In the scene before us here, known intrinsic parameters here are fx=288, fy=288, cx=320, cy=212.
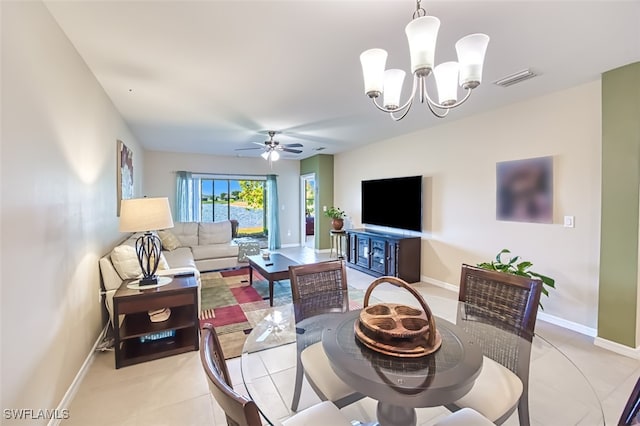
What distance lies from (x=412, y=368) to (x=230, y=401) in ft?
2.55

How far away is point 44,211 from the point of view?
1.68 m

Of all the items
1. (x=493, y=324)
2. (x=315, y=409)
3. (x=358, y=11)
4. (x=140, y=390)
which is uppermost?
(x=358, y=11)

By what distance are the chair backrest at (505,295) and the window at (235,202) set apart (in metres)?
6.64

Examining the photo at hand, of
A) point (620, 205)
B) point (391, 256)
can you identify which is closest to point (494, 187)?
point (620, 205)

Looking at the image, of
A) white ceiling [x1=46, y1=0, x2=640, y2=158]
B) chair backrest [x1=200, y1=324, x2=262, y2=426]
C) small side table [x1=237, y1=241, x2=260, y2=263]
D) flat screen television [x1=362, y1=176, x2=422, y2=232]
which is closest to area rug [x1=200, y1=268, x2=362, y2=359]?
small side table [x1=237, y1=241, x2=260, y2=263]

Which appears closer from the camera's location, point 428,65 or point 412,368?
point 412,368

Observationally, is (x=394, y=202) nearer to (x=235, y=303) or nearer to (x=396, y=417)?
(x=235, y=303)

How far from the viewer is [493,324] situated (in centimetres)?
187

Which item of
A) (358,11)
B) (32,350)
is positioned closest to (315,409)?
(32,350)

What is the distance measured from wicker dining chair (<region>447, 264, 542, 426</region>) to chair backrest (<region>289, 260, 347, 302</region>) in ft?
2.95

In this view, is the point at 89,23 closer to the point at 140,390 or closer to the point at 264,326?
the point at 264,326

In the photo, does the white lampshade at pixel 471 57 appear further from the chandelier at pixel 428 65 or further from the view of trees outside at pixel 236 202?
the view of trees outside at pixel 236 202

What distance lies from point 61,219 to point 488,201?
438 centimetres

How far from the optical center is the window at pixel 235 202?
7539 mm
